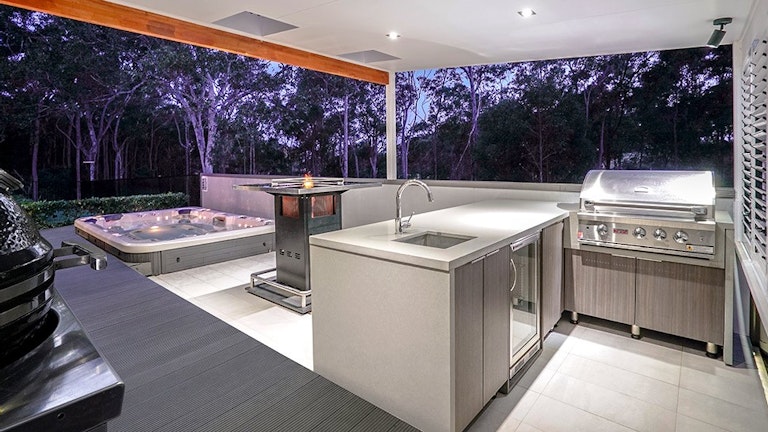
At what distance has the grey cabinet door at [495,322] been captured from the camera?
2119 mm

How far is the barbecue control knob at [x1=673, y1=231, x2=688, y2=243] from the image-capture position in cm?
280

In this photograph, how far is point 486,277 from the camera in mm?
2102

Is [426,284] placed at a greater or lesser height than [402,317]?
greater

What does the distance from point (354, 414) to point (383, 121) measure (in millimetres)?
11609

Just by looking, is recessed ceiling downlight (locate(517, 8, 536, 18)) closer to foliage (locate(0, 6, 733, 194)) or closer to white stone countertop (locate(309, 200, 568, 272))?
white stone countertop (locate(309, 200, 568, 272))

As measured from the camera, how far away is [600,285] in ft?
10.6

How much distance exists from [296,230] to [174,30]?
6.90 feet

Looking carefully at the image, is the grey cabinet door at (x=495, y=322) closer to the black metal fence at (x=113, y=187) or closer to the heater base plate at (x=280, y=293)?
the heater base plate at (x=280, y=293)

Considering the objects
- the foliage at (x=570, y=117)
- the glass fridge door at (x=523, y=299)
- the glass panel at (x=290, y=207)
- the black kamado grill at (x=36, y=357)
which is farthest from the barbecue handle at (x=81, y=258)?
the foliage at (x=570, y=117)

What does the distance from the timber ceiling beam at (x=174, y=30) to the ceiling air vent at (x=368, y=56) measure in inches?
17.0

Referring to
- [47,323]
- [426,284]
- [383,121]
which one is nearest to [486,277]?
[426,284]

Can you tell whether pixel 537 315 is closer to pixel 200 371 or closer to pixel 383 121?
pixel 200 371

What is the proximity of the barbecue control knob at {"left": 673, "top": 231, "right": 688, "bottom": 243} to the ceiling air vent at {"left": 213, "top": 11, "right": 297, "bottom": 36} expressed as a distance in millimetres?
3394

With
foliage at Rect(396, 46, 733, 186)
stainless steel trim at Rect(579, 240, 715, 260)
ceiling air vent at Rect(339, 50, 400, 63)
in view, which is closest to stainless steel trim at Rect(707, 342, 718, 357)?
stainless steel trim at Rect(579, 240, 715, 260)
